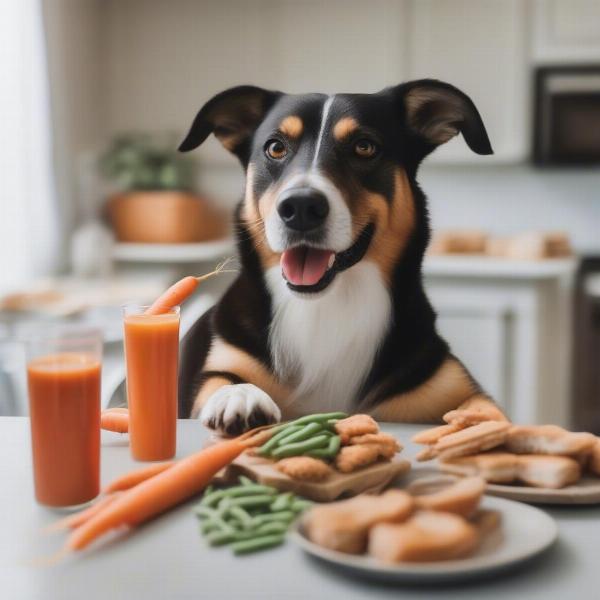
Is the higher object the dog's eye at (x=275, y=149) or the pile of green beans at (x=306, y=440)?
the dog's eye at (x=275, y=149)

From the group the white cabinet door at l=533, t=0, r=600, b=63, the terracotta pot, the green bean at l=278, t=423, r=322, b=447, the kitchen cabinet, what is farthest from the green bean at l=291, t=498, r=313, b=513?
the white cabinet door at l=533, t=0, r=600, b=63

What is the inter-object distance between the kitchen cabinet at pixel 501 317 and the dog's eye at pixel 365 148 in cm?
206

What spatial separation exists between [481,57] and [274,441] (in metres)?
3.32

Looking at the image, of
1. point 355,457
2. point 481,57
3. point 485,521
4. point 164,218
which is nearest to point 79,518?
point 355,457

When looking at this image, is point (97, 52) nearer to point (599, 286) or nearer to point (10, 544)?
point (599, 286)

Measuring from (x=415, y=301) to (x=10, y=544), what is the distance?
0.74m

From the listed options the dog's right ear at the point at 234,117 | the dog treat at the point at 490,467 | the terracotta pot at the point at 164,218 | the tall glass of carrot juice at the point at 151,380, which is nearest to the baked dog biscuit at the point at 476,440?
the dog treat at the point at 490,467

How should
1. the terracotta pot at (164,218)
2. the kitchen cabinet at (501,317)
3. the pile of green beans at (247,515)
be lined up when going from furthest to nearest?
1. the kitchen cabinet at (501,317)
2. the terracotta pot at (164,218)
3. the pile of green beans at (247,515)

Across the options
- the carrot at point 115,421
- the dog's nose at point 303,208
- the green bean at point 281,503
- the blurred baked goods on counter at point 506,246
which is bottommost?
the blurred baked goods on counter at point 506,246

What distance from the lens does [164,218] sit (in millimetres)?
3168

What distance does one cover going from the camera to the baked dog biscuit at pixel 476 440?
0.92 metres

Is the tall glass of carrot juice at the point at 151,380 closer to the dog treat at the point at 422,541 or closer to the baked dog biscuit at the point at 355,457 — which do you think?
the baked dog biscuit at the point at 355,457

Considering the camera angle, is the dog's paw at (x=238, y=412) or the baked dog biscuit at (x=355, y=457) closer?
the baked dog biscuit at (x=355, y=457)

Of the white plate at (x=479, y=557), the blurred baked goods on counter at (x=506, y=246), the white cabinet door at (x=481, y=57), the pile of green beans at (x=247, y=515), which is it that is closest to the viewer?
the white plate at (x=479, y=557)
